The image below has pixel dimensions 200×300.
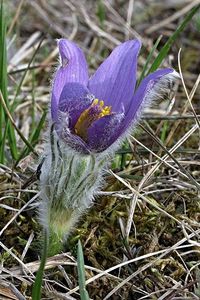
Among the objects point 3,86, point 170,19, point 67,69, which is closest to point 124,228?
point 67,69

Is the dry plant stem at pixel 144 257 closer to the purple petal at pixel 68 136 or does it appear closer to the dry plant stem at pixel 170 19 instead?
the purple petal at pixel 68 136

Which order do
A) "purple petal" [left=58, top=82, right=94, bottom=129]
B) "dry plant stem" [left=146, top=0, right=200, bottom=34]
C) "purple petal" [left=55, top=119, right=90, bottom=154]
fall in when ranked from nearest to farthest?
1. "purple petal" [left=55, top=119, right=90, bottom=154]
2. "purple petal" [left=58, top=82, right=94, bottom=129]
3. "dry plant stem" [left=146, top=0, right=200, bottom=34]

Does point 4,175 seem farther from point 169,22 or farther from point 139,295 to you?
point 169,22

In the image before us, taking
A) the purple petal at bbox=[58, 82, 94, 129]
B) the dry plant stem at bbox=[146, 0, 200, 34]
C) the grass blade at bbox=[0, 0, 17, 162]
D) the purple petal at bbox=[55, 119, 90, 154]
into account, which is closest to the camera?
the purple petal at bbox=[55, 119, 90, 154]

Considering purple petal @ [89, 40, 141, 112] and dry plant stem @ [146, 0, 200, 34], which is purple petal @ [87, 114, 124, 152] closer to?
purple petal @ [89, 40, 141, 112]

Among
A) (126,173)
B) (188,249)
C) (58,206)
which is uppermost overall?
(58,206)

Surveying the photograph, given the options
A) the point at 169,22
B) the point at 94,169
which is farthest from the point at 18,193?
the point at 169,22

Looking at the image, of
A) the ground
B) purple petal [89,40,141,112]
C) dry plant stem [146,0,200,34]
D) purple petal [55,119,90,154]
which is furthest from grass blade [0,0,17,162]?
dry plant stem [146,0,200,34]

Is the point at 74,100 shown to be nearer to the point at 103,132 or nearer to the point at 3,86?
the point at 103,132
